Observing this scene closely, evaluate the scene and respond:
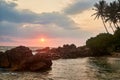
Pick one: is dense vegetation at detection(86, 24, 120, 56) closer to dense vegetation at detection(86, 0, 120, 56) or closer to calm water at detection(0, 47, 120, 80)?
dense vegetation at detection(86, 0, 120, 56)

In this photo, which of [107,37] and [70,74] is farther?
[107,37]

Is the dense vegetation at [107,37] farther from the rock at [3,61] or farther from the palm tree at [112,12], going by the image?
the rock at [3,61]

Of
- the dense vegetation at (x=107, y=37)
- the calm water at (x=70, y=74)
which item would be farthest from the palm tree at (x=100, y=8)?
the calm water at (x=70, y=74)

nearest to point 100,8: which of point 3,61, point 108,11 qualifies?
point 108,11

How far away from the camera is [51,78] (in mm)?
37406

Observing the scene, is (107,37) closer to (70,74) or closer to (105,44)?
(105,44)

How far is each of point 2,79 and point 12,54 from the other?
57.5 ft

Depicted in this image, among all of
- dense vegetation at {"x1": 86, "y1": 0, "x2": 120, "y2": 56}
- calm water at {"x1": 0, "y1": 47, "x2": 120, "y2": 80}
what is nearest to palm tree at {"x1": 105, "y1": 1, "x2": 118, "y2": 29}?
dense vegetation at {"x1": 86, "y1": 0, "x2": 120, "y2": 56}

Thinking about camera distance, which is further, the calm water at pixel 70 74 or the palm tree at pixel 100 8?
the palm tree at pixel 100 8

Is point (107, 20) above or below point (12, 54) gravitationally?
above

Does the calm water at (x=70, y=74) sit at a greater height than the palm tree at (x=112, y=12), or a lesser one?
lesser

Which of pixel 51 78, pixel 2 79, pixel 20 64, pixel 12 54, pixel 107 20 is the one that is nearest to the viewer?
pixel 2 79

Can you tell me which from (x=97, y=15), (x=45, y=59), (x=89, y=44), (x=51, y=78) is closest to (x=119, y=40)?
(x=89, y=44)

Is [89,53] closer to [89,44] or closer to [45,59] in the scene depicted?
[89,44]
